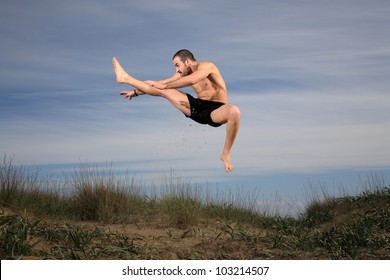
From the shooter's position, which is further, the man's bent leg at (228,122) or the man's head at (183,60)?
the man's head at (183,60)

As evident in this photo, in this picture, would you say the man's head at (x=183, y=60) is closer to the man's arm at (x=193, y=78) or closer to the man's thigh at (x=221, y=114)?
the man's arm at (x=193, y=78)

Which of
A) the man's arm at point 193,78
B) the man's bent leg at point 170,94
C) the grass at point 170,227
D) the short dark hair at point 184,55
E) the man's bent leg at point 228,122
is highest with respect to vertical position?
the short dark hair at point 184,55

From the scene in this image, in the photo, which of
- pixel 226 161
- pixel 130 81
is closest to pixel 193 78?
pixel 226 161

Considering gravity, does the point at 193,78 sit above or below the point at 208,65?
below

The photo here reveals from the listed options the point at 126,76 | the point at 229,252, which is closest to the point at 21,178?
the point at 126,76

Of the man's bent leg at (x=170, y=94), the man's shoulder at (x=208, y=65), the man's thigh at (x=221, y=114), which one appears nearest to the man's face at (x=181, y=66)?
the man's shoulder at (x=208, y=65)

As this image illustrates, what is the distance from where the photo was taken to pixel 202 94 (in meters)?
5.71

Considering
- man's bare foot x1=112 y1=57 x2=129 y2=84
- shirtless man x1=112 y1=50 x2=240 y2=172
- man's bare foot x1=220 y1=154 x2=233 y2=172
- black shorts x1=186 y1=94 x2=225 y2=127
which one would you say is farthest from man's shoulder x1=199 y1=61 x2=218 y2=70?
man's bare foot x1=112 y1=57 x2=129 y2=84

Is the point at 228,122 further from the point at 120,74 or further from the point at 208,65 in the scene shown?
the point at 120,74

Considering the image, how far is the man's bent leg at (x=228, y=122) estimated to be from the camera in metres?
5.17

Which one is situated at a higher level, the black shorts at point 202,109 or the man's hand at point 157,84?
the man's hand at point 157,84

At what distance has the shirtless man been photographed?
520 cm

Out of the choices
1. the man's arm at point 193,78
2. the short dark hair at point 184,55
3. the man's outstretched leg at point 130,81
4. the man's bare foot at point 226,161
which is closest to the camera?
the man's arm at point 193,78

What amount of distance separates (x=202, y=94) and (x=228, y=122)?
2.05ft
